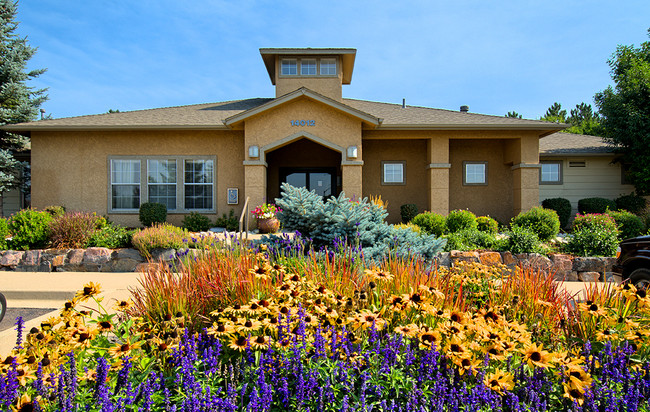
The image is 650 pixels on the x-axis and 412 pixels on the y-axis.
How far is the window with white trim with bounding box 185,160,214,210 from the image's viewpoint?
14945mm

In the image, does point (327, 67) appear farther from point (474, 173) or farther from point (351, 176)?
point (474, 173)

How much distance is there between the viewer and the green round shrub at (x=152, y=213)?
13680 millimetres

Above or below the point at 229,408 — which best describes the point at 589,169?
above

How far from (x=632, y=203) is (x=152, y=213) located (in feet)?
64.1

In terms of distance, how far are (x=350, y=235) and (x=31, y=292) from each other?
6.36 m

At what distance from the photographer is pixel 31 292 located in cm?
725

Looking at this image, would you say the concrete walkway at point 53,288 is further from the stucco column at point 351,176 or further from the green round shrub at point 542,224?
the stucco column at point 351,176

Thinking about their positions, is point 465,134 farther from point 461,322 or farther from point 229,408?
point 229,408

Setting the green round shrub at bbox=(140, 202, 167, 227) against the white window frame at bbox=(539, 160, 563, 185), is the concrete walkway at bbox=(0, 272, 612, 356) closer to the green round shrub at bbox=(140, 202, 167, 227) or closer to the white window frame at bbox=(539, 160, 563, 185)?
the green round shrub at bbox=(140, 202, 167, 227)

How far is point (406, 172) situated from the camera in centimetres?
1631

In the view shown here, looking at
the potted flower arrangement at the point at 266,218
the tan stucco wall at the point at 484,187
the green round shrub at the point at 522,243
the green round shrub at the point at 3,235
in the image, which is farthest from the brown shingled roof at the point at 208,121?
the green round shrub at the point at 522,243

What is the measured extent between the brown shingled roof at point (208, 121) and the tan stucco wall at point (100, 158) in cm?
52

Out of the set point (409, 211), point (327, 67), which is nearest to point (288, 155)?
point (327, 67)

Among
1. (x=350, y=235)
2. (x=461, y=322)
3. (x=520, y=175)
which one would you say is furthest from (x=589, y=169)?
(x=461, y=322)
